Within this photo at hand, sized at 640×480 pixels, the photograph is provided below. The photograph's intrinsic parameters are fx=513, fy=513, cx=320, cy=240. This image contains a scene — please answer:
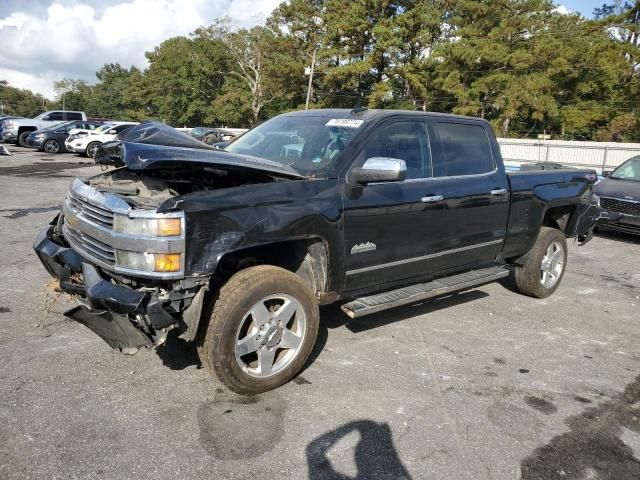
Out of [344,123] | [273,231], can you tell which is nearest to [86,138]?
[344,123]

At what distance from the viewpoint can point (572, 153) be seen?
2438 centimetres

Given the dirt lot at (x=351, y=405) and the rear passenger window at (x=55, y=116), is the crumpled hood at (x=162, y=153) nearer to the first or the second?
the dirt lot at (x=351, y=405)

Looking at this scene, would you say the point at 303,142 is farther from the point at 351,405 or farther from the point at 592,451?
the point at 592,451

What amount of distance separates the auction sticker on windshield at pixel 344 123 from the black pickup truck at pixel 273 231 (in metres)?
0.02

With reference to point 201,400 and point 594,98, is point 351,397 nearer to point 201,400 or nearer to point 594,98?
point 201,400

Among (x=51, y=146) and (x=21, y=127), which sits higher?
(x=21, y=127)

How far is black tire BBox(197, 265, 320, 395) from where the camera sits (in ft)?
10.3

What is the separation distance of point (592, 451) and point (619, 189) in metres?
8.02

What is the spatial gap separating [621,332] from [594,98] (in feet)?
148

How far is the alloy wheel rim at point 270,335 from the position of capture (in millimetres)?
3320

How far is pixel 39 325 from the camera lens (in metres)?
4.27

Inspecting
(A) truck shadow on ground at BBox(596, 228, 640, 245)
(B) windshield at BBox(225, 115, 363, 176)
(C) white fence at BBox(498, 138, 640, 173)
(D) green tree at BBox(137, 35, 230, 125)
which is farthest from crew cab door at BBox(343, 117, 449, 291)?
(D) green tree at BBox(137, 35, 230, 125)

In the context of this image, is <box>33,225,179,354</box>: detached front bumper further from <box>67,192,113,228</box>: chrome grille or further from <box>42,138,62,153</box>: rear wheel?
<box>42,138,62,153</box>: rear wheel

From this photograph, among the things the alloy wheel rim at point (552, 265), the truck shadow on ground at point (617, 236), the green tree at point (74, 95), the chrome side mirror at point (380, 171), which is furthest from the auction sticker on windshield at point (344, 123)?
the green tree at point (74, 95)
